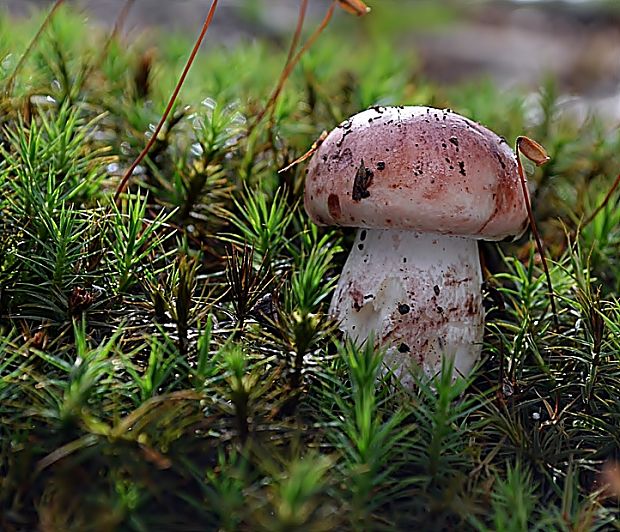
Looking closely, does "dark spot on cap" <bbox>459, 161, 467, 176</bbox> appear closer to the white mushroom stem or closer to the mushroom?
the mushroom

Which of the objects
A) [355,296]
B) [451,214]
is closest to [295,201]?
[355,296]

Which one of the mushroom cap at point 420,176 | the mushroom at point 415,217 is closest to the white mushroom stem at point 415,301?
the mushroom at point 415,217

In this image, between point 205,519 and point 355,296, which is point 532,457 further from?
point 205,519

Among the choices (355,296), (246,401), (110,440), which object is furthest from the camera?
(355,296)

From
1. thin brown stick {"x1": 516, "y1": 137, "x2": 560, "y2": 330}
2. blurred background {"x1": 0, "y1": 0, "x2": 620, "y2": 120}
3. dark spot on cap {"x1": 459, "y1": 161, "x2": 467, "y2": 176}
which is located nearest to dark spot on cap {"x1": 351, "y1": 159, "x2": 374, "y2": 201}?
dark spot on cap {"x1": 459, "y1": 161, "x2": 467, "y2": 176}

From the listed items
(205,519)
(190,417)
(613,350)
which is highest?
(613,350)

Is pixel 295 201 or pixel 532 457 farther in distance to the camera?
pixel 295 201

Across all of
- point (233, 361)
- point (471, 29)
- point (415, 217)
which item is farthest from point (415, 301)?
point (471, 29)
